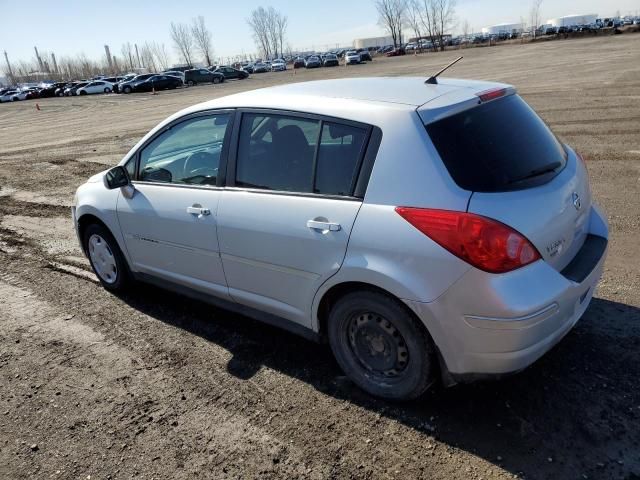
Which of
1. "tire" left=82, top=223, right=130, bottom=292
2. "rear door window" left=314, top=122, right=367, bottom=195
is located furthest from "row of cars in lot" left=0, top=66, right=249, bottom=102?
"rear door window" left=314, top=122, right=367, bottom=195

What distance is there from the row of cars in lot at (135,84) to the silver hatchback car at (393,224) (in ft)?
148

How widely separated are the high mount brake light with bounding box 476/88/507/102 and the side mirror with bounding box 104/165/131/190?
282 cm

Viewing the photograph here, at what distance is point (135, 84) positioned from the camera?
46.6m

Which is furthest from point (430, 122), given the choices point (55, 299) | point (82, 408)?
point (55, 299)

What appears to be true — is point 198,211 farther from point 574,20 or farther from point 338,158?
point 574,20

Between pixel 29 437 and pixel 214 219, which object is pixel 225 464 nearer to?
pixel 29 437

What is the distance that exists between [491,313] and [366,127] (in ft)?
3.97

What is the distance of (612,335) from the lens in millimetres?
3551

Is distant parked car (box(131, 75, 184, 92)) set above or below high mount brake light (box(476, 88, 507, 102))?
above

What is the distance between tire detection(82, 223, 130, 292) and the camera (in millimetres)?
4746

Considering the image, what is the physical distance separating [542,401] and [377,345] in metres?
0.98

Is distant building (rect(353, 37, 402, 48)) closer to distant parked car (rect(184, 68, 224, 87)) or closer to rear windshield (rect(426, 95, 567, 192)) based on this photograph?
distant parked car (rect(184, 68, 224, 87))

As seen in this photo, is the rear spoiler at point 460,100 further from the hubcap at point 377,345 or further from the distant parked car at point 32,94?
the distant parked car at point 32,94

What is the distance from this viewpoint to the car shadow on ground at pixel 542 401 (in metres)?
2.62
